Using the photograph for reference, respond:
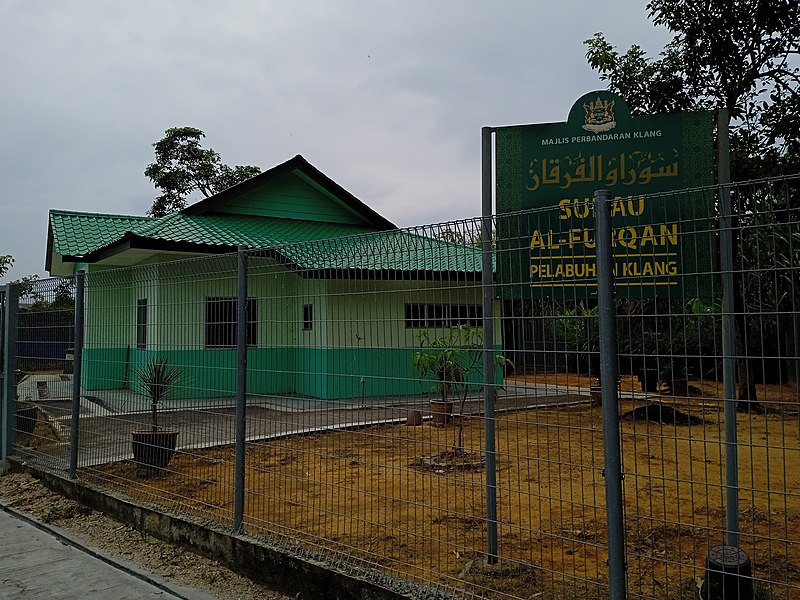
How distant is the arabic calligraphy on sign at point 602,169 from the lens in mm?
3888

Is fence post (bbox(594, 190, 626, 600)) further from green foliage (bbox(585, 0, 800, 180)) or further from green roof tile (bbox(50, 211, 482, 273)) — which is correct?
green foliage (bbox(585, 0, 800, 180))

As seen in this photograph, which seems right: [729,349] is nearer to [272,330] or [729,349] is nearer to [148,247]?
[272,330]

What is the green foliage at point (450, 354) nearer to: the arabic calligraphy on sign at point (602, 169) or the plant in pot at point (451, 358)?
the plant in pot at point (451, 358)

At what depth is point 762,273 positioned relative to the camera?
8.41 feet

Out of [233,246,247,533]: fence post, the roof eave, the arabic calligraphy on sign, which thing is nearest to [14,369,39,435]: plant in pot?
[233,246,247,533]: fence post

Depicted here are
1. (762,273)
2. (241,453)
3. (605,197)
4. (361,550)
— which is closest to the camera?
(762,273)

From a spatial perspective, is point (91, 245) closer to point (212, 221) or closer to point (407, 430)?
point (212, 221)

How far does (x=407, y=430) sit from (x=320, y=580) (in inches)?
50.0

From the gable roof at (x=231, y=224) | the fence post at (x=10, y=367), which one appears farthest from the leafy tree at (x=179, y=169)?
the fence post at (x=10, y=367)

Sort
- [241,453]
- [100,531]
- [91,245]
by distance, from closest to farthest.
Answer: [241,453] → [100,531] → [91,245]

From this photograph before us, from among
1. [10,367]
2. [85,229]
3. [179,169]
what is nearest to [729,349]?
[10,367]

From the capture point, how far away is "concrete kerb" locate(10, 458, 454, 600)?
354cm

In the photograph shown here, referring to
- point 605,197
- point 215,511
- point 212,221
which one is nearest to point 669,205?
point 605,197

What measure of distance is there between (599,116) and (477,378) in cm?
176
